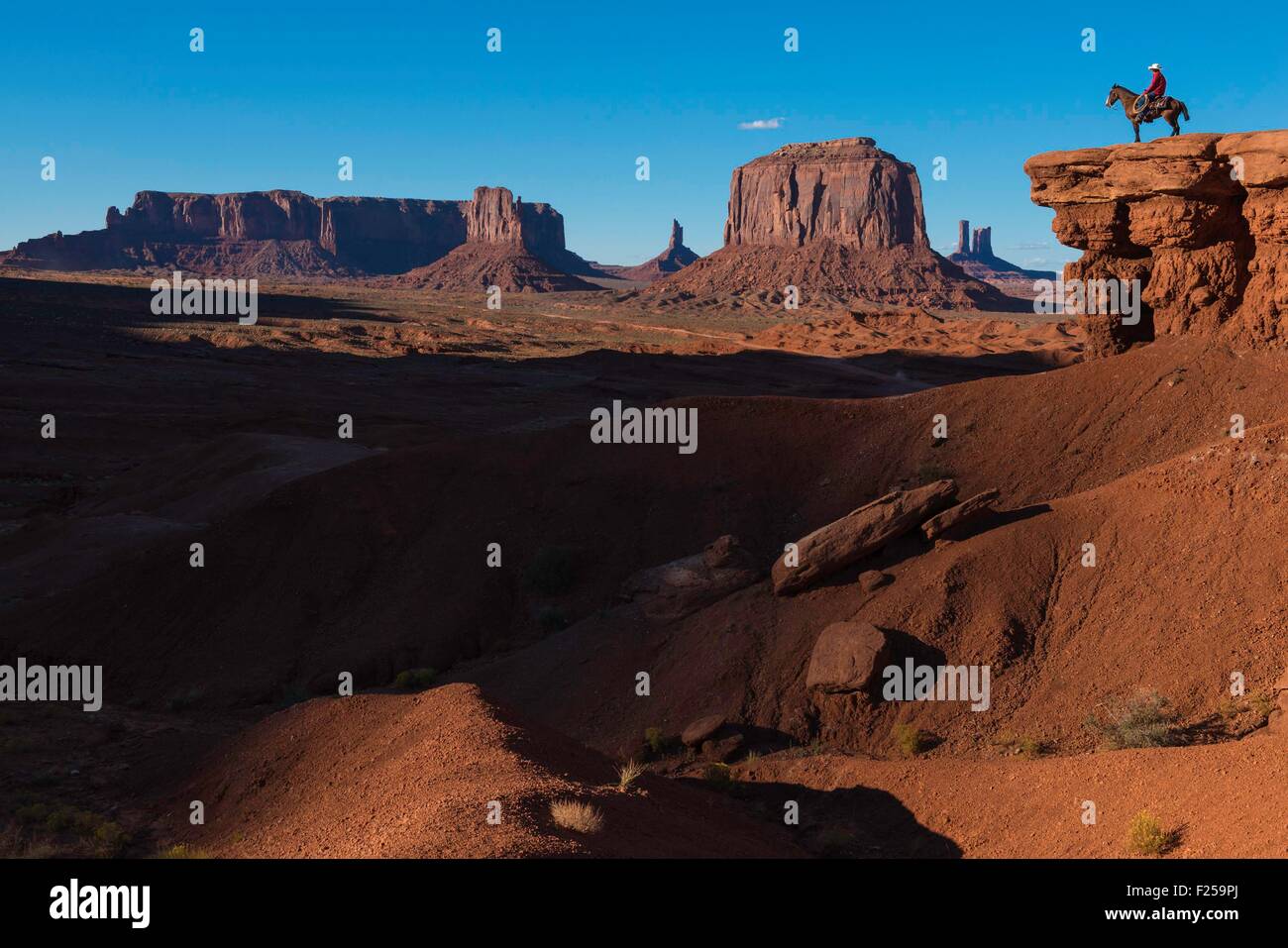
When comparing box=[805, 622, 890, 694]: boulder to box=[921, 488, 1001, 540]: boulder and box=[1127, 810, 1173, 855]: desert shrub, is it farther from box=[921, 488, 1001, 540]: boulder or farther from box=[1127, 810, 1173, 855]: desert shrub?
box=[1127, 810, 1173, 855]: desert shrub

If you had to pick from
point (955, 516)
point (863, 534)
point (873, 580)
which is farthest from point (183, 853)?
point (955, 516)

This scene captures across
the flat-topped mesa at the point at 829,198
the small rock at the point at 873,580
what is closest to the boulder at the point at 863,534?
the small rock at the point at 873,580

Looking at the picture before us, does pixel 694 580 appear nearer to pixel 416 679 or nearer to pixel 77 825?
pixel 416 679

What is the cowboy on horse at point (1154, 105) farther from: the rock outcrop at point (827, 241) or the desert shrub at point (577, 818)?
the rock outcrop at point (827, 241)

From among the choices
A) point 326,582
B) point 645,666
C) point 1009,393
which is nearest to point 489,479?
point 326,582
